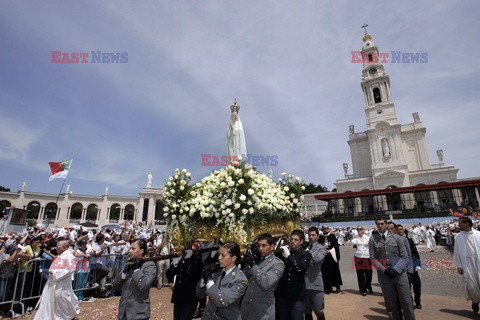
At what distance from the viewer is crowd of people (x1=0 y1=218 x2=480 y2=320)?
132 inches

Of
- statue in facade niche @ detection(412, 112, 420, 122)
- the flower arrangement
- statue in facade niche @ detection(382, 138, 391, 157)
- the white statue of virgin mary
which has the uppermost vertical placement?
statue in facade niche @ detection(412, 112, 420, 122)

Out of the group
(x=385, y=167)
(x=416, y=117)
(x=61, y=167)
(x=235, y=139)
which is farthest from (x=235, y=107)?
(x=416, y=117)

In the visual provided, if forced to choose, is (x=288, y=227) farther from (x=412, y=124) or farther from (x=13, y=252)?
(x=412, y=124)

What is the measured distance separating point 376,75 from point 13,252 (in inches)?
2366

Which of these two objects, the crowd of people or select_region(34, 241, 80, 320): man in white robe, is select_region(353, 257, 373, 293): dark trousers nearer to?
the crowd of people

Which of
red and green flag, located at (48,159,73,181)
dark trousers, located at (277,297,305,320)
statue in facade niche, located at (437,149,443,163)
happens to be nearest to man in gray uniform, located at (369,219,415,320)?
dark trousers, located at (277,297,305,320)

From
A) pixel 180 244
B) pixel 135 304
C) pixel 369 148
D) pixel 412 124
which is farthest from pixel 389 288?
pixel 412 124

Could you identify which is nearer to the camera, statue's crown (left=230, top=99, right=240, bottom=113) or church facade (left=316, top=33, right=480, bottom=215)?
statue's crown (left=230, top=99, right=240, bottom=113)

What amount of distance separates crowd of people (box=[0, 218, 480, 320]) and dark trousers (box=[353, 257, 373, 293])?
0.03 metres

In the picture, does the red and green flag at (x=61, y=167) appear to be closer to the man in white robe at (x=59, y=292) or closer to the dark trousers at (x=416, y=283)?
the man in white robe at (x=59, y=292)

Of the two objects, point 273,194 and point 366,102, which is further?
point 366,102

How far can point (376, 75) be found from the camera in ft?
171

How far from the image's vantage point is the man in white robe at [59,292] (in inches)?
200

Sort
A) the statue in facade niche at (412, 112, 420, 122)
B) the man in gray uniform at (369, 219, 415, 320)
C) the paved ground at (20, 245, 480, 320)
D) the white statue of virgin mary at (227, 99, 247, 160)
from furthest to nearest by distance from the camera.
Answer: the statue in facade niche at (412, 112, 420, 122) → the white statue of virgin mary at (227, 99, 247, 160) → the paved ground at (20, 245, 480, 320) → the man in gray uniform at (369, 219, 415, 320)
